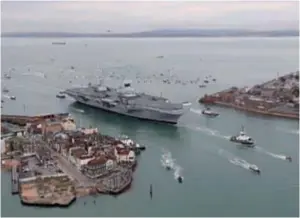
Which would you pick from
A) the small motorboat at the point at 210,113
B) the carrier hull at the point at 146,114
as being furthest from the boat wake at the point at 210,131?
the small motorboat at the point at 210,113

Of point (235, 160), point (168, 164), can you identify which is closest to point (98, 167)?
point (168, 164)

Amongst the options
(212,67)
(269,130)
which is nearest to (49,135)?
(269,130)

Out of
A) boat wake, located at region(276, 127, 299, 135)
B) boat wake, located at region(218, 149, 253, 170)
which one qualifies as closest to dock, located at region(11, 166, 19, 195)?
boat wake, located at region(218, 149, 253, 170)

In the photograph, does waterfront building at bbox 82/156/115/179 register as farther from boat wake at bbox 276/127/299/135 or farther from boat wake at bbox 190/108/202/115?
boat wake at bbox 190/108/202/115

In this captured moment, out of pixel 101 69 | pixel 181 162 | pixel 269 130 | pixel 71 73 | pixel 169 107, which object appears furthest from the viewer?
pixel 101 69

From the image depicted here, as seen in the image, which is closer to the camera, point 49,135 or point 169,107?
point 49,135

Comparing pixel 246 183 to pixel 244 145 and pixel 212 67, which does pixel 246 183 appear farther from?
pixel 212 67

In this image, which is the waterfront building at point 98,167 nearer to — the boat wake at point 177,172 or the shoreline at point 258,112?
the boat wake at point 177,172
